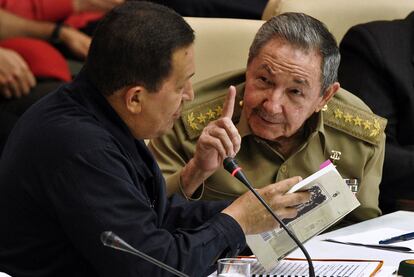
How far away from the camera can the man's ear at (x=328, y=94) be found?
2861mm

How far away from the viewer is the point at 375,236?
2.61 meters

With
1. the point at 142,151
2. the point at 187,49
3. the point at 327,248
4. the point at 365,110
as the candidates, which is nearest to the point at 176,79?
the point at 187,49

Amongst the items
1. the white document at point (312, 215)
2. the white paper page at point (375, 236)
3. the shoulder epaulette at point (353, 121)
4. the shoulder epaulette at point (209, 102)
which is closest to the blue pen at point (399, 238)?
the white paper page at point (375, 236)

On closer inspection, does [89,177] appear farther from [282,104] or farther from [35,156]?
[282,104]

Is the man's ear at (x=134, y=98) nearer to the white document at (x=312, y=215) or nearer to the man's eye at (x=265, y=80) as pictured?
the white document at (x=312, y=215)

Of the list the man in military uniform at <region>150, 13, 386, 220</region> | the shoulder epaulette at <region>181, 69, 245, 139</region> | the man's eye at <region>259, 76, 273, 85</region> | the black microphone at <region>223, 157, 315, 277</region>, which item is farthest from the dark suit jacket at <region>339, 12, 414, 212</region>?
the black microphone at <region>223, 157, 315, 277</region>

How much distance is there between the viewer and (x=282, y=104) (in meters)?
2.73

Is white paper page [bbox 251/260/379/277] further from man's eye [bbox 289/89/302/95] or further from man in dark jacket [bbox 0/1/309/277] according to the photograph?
man's eye [bbox 289/89/302/95]

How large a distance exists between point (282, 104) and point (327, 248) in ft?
1.55

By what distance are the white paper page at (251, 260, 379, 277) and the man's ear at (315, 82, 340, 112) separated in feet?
2.42

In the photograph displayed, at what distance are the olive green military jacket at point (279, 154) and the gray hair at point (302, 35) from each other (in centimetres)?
18

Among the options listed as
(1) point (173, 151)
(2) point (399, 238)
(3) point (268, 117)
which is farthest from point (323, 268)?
(1) point (173, 151)

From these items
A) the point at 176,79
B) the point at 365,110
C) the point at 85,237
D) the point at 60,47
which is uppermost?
the point at 176,79

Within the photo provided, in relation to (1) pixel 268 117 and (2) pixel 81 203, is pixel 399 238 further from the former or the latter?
(2) pixel 81 203
